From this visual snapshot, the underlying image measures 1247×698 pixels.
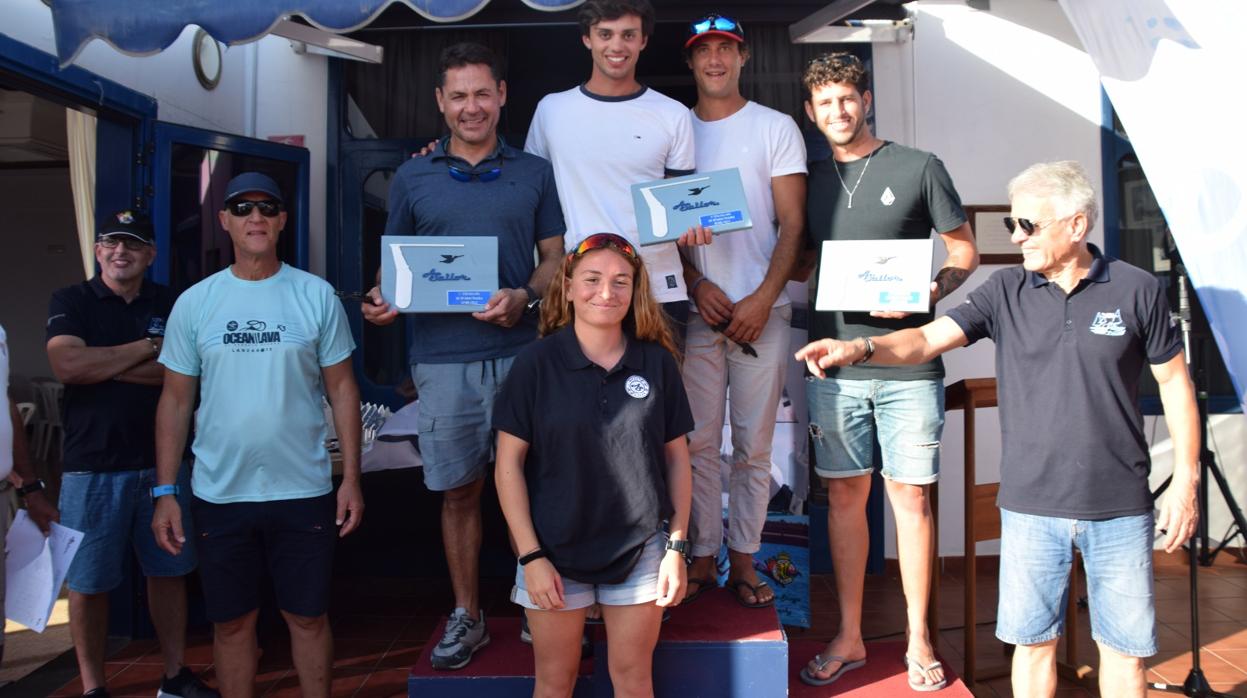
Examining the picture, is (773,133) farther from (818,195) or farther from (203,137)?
(203,137)

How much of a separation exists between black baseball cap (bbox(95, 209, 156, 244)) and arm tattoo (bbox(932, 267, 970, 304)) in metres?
3.03

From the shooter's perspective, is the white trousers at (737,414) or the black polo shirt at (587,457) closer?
the black polo shirt at (587,457)

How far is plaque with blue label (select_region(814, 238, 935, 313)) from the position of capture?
9.70ft

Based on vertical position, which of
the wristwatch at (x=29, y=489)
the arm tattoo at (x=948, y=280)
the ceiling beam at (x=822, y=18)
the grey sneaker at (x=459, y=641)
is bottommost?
the grey sneaker at (x=459, y=641)

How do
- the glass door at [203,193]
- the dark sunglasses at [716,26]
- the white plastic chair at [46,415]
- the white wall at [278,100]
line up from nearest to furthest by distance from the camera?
the dark sunglasses at [716,26]
the glass door at [203,193]
the white wall at [278,100]
the white plastic chair at [46,415]

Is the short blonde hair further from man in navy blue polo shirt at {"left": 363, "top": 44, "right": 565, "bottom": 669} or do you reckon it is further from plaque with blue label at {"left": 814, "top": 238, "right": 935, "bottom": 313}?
man in navy blue polo shirt at {"left": 363, "top": 44, "right": 565, "bottom": 669}

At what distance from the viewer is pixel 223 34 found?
3.15 meters

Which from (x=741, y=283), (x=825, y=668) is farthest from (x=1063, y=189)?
(x=825, y=668)

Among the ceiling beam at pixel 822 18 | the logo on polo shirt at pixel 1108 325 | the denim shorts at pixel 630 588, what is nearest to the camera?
the logo on polo shirt at pixel 1108 325

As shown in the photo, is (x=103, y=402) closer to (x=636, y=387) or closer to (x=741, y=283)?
(x=636, y=387)

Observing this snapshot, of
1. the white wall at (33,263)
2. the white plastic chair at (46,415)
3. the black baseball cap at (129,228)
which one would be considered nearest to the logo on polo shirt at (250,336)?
the black baseball cap at (129,228)

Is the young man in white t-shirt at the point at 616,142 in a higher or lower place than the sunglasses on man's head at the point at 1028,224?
higher

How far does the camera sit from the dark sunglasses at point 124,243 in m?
3.60

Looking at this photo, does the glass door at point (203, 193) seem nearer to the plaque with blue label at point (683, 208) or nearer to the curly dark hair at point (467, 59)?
the curly dark hair at point (467, 59)
